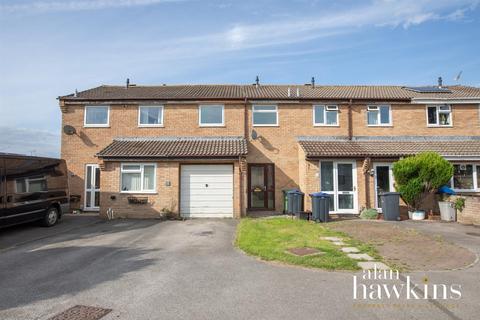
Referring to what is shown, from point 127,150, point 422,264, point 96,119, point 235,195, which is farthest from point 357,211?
point 96,119

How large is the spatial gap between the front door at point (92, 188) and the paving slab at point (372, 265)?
43.6 feet

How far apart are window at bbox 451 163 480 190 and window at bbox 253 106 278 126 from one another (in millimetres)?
8647

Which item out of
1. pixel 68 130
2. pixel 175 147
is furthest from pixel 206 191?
pixel 68 130

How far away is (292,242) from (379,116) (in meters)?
10.8

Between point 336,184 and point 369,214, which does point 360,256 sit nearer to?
point 369,214

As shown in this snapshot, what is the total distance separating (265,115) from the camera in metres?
16.6

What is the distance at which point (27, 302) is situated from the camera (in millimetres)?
4902

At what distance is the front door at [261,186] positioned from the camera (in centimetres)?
1567

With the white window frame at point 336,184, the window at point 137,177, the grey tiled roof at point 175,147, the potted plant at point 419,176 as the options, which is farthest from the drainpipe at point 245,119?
the potted plant at point 419,176

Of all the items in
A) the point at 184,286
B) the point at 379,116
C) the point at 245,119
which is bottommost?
the point at 184,286

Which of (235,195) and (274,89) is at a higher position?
(274,89)

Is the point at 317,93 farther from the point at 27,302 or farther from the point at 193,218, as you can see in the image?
the point at 27,302

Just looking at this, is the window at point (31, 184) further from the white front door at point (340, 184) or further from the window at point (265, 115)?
the white front door at point (340, 184)

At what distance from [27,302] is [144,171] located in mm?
9533
